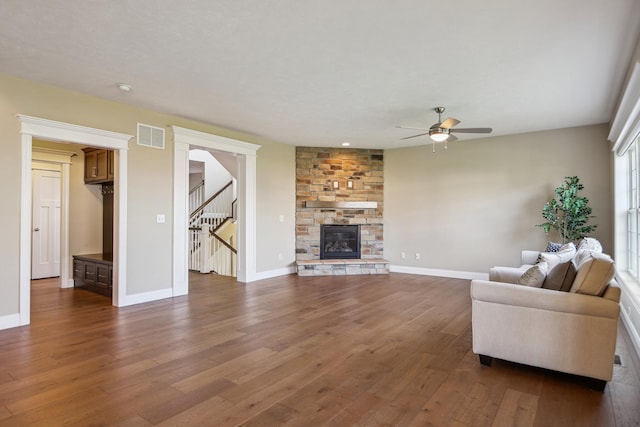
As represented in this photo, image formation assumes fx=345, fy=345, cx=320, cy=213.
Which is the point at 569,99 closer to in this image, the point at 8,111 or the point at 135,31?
the point at 135,31

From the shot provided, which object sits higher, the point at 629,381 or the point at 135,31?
the point at 135,31

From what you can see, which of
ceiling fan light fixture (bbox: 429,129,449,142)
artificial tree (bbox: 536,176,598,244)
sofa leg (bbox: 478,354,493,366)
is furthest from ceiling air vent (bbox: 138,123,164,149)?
artificial tree (bbox: 536,176,598,244)

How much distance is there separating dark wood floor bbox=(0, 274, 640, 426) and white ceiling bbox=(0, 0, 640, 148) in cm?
271

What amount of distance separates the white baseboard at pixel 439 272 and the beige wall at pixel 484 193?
3.1 inches

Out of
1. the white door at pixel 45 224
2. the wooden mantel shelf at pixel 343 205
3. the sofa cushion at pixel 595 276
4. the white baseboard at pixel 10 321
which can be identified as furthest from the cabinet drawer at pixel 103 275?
the sofa cushion at pixel 595 276

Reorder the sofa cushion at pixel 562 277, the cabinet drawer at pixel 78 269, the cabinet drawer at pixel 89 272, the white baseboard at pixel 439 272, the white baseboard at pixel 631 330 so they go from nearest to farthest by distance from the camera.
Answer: the sofa cushion at pixel 562 277
the white baseboard at pixel 631 330
the cabinet drawer at pixel 89 272
the cabinet drawer at pixel 78 269
the white baseboard at pixel 439 272

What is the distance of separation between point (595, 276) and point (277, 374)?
248 centimetres

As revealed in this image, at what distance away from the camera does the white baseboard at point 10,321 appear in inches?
144

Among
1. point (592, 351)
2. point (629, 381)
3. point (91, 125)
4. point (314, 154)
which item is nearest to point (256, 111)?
point (91, 125)

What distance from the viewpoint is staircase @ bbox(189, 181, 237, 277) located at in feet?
24.4

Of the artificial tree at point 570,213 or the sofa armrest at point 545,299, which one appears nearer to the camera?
the sofa armrest at point 545,299

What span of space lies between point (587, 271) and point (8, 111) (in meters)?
5.67

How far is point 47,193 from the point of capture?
6.65 metres

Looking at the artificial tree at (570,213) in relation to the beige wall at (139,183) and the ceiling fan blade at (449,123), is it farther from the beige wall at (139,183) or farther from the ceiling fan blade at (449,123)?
the beige wall at (139,183)
